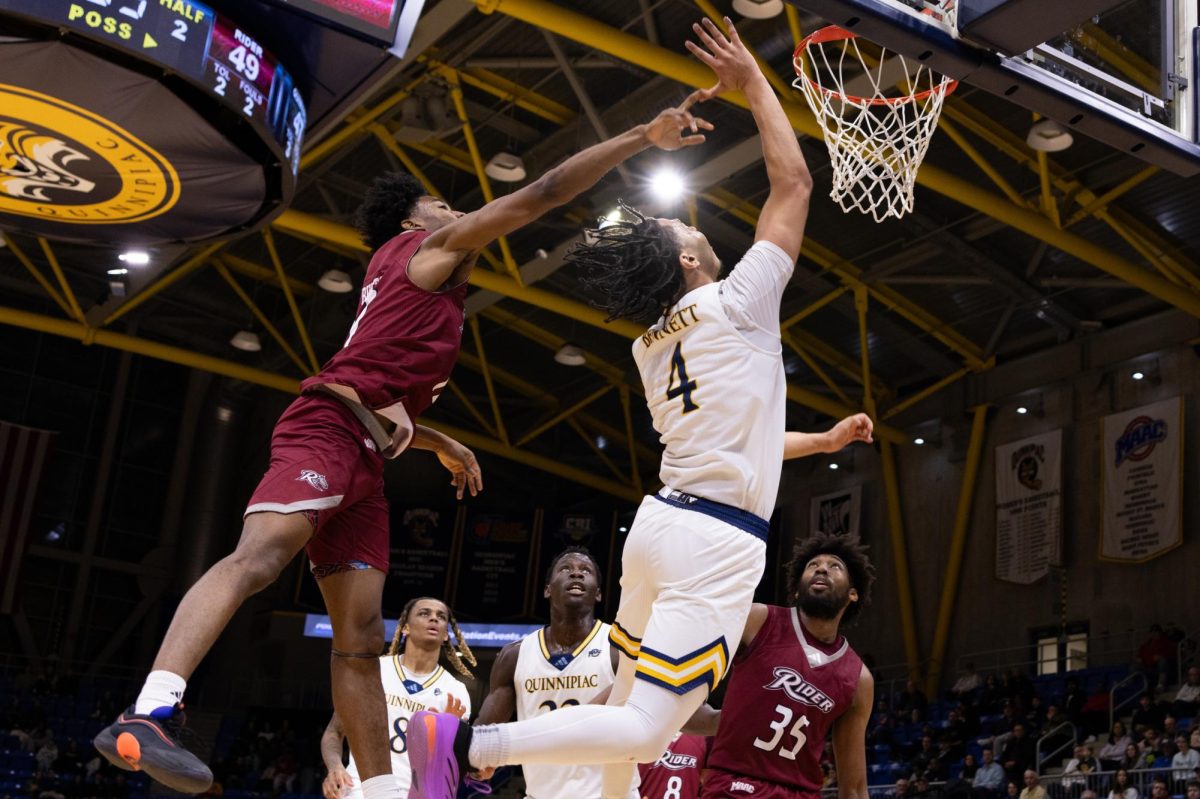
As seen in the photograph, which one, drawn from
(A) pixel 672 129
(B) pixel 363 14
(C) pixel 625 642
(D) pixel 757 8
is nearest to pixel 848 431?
(C) pixel 625 642

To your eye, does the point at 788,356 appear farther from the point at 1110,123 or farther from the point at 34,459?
the point at 1110,123

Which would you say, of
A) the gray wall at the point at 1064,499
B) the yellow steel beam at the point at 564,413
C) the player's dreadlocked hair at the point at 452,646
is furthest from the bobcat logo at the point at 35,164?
the yellow steel beam at the point at 564,413

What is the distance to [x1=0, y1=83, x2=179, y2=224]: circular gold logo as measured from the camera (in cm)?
1094

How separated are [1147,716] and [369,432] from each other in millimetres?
15409

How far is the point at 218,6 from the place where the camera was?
32.6ft

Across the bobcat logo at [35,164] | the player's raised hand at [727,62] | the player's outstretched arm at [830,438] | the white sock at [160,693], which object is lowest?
the white sock at [160,693]

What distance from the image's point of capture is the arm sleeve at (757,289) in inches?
188

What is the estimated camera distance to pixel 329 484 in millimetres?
4605

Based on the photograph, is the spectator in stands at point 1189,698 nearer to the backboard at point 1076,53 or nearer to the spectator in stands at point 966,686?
the spectator in stands at point 966,686

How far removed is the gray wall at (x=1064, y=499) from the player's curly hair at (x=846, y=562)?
15833 mm

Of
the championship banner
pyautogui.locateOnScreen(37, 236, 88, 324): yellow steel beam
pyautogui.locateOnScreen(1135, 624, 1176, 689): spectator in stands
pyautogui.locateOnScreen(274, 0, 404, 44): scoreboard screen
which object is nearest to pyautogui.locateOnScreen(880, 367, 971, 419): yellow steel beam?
the championship banner

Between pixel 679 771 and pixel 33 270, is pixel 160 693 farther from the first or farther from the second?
pixel 33 270

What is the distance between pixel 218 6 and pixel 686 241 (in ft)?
20.0

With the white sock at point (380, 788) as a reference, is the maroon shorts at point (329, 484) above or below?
above
